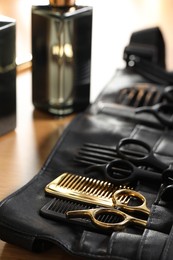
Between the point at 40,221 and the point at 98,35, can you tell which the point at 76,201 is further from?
the point at 98,35

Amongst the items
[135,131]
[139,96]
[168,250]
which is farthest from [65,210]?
[139,96]

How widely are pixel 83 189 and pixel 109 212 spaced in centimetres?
7

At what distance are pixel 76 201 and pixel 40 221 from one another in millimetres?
44

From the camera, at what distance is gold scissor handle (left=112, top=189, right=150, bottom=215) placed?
0.56 m

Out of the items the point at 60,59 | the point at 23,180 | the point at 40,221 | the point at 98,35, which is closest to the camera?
the point at 40,221

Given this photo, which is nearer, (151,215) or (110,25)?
(151,215)

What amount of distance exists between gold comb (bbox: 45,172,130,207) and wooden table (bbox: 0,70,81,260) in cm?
5

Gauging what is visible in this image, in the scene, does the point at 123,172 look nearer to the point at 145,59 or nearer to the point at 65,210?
the point at 65,210

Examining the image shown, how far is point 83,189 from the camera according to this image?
62 cm

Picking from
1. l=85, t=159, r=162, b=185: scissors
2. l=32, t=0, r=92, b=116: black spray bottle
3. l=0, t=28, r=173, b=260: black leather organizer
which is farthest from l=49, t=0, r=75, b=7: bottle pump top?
l=85, t=159, r=162, b=185: scissors

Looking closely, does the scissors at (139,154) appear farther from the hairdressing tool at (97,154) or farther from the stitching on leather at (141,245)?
the stitching on leather at (141,245)

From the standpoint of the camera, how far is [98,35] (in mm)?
1137

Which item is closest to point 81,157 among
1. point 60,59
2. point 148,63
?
point 60,59

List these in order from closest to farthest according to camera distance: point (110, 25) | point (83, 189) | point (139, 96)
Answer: point (83, 189)
point (139, 96)
point (110, 25)
